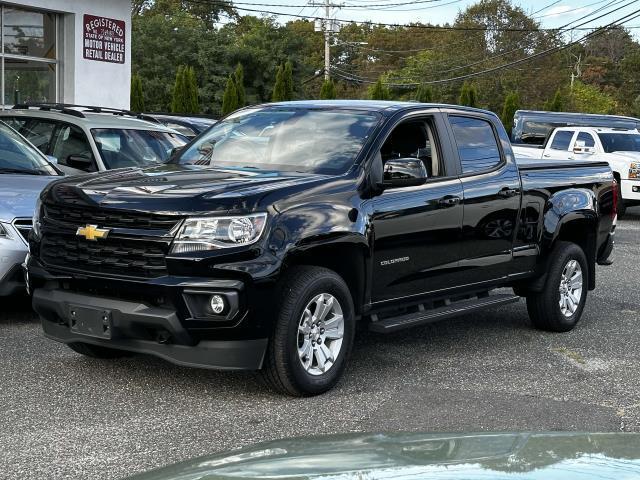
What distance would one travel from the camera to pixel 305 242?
5.96 meters

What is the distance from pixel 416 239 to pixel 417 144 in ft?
2.68

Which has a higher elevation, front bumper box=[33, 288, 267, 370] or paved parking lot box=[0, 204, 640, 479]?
front bumper box=[33, 288, 267, 370]

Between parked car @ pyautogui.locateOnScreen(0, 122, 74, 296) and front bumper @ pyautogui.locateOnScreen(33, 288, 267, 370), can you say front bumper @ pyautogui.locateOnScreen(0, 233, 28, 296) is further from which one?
front bumper @ pyautogui.locateOnScreen(33, 288, 267, 370)

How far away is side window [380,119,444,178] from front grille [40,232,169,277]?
1.98 m

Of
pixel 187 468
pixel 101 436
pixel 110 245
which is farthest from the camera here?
pixel 110 245

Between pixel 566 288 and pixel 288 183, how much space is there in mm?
3464

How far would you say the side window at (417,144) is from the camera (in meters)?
7.07

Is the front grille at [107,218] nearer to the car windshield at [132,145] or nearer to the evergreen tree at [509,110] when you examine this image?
the car windshield at [132,145]

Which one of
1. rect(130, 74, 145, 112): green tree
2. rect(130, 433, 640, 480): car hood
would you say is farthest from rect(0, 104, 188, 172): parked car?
rect(130, 74, 145, 112): green tree

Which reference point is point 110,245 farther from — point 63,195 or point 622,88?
point 622,88

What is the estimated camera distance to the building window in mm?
18594

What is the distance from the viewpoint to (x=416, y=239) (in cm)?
688

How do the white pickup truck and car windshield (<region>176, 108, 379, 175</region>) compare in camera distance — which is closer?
car windshield (<region>176, 108, 379, 175</region>)

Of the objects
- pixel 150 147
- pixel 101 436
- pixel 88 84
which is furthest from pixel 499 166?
pixel 88 84
